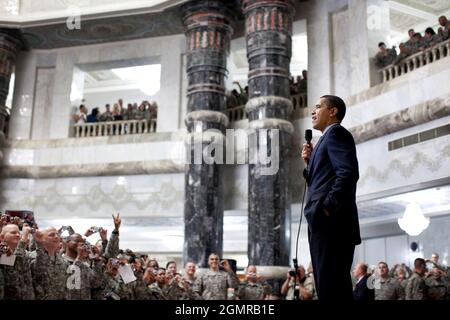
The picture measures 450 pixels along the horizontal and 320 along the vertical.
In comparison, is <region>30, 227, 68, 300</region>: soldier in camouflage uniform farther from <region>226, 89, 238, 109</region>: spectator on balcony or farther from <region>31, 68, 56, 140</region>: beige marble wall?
<region>31, 68, 56, 140</region>: beige marble wall

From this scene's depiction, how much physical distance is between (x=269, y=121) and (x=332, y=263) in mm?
8473

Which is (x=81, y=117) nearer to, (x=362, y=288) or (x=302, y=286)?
(x=302, y=286)

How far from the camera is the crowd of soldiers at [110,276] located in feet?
15.0

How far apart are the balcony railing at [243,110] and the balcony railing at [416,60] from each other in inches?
78.8

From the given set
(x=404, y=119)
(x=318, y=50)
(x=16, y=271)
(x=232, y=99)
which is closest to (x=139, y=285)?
(x=16, y=271)

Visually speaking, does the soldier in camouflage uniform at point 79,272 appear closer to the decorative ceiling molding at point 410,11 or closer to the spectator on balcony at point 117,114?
the spectator on balcony at point 117,114

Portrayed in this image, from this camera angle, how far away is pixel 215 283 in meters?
9.52

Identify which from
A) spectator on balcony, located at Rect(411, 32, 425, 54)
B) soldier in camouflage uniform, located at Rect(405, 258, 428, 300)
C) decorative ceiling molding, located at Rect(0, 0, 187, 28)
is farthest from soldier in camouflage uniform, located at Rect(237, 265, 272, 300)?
decorative ceiling molding, located at Rect(0, 0, 187, 28)

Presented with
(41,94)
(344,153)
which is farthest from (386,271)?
(41,94)

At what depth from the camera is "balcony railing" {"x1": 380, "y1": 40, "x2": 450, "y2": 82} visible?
33.3ft

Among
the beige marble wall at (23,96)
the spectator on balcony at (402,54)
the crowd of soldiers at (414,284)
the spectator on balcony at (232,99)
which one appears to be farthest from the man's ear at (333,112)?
the beige marble wall at (23,96)

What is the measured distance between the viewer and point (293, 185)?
40.5 ft

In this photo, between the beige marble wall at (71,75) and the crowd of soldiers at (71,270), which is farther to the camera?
the beige marble wall at (71,75)

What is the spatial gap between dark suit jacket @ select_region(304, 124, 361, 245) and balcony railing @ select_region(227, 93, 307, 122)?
30.0 ft
